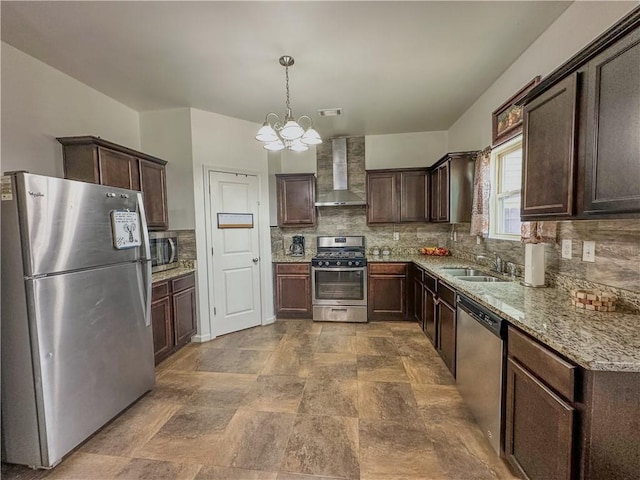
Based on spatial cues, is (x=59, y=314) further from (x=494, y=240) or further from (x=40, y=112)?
(x=494, y=240)

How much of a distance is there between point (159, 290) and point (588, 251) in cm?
352

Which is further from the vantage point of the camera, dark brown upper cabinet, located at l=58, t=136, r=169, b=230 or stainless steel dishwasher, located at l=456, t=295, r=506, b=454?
A: dark brown upper cabinet, located at l=58, t=136, r=169, b=230

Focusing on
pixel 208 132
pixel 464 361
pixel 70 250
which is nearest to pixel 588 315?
pixel 464 361

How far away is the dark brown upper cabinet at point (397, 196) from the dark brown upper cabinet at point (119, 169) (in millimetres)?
2857

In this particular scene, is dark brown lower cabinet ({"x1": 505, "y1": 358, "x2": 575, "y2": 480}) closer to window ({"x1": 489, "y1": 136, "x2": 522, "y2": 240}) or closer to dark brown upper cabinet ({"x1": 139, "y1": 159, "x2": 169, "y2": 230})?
window ({"x1": 489, "y1": 136, "x2": 522, "y2": 240})

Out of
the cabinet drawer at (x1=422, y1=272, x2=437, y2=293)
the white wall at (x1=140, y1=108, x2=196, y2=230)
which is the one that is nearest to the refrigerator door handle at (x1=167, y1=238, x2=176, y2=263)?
the white wall at (x1=140, y1=108, x2=196, y2=230)

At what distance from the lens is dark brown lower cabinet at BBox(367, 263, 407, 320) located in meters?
3.99

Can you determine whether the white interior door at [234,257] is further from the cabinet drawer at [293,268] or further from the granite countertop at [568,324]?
the granite countertop at [568,324]

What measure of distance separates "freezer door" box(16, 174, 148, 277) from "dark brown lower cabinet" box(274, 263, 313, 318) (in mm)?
2316

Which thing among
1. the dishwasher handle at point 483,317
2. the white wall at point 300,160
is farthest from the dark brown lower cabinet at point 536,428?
the white wall at point 300,160

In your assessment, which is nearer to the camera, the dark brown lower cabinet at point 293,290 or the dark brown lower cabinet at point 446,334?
the dark brown lower cabinet at point 446,334

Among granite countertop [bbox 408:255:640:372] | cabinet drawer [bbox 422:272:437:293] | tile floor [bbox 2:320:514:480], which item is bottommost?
tile floor [bbox 2:320:514:480]

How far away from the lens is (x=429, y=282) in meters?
3.20

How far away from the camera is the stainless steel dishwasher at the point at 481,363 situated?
1.64 metres
